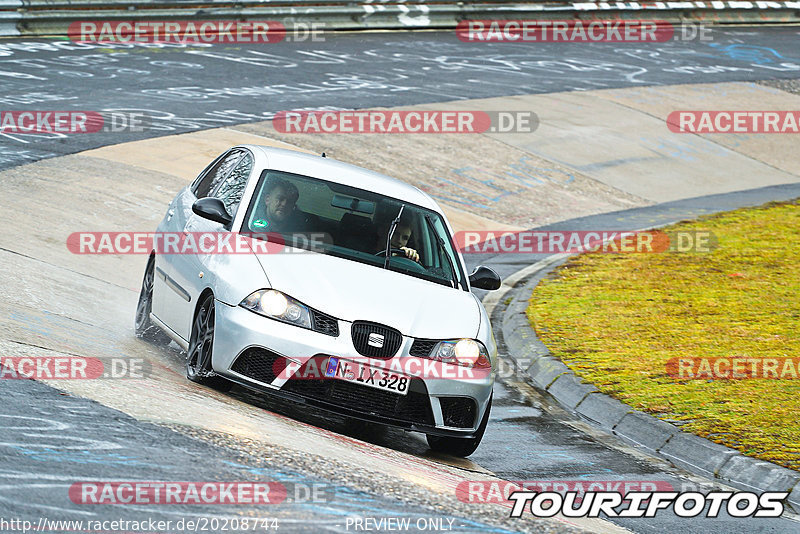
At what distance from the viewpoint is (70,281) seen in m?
9.84

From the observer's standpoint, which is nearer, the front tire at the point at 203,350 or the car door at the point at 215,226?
the front tire at the point at 203,350

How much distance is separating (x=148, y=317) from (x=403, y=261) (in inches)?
88.9

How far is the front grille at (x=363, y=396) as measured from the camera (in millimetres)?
6688

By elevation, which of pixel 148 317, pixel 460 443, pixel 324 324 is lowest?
pixel 460 443

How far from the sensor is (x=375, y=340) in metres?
6.75

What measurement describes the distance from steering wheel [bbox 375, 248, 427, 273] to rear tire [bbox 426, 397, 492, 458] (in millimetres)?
1142

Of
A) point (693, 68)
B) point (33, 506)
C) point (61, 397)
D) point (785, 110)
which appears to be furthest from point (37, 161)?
point (693, 68)

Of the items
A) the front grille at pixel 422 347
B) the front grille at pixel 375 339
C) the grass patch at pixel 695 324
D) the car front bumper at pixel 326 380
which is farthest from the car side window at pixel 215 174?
the grass patch at pixel 695 324

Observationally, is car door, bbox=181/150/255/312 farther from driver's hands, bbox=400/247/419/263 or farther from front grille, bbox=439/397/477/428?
front grille, bbox=439/397/477/428

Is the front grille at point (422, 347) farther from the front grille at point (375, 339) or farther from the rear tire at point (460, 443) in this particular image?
the rear tire at point (460, 443)

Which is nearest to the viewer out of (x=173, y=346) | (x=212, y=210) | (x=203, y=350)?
(x=203, y=350)

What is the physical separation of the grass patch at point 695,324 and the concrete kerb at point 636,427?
0.37 feet

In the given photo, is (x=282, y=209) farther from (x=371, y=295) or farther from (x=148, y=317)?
(x=148, y=317)

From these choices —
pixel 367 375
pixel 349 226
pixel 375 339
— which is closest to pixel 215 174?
pixel 349 226
